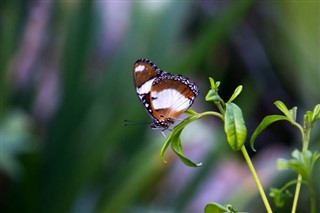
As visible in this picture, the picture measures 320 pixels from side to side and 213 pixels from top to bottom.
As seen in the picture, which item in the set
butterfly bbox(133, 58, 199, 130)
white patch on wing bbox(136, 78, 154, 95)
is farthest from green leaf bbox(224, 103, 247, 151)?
white patch on wing bbox(136, 78, 154, 95)

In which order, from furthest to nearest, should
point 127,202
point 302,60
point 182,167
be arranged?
point 182,167 < point 302,60 < point 127,202

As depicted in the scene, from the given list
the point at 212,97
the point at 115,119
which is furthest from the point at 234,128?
the point at 115,119

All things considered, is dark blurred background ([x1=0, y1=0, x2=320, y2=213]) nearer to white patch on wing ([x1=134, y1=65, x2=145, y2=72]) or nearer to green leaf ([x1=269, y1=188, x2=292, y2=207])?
white patch on wing ([x1=134, y1=65, x2=145, y2=72])

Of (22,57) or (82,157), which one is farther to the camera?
(22,57)

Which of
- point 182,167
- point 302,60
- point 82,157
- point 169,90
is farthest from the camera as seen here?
point 182,167

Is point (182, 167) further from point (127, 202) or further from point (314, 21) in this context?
point (127, 202)

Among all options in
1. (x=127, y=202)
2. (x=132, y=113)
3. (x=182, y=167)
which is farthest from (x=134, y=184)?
(x=182, y=167)

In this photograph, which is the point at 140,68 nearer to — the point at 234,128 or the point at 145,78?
the point at 145,78
